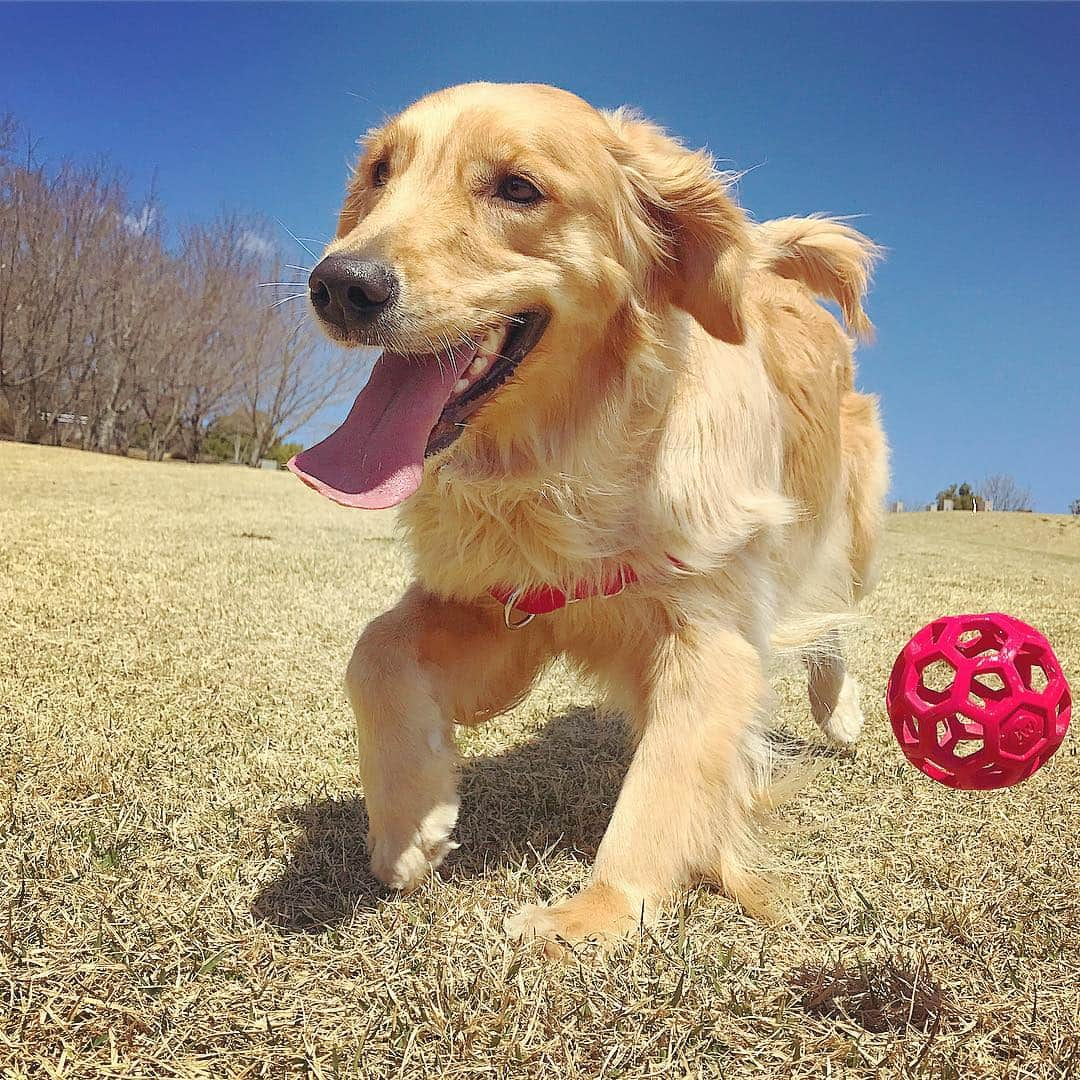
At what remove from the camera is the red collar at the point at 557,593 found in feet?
6.59

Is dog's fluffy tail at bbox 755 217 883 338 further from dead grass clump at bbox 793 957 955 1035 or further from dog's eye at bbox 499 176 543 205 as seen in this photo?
dead grass clump at bbox 793 957 955 1035

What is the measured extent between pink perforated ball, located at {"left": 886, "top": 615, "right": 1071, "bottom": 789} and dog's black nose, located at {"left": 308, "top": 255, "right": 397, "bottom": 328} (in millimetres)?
1266

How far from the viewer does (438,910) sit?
1.80 m

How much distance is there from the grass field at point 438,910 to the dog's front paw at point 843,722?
161mm

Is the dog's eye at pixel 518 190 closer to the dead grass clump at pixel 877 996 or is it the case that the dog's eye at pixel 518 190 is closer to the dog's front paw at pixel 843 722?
the dead grass clump at pixel 877 996

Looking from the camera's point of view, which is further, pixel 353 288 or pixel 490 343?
pixel 490 343

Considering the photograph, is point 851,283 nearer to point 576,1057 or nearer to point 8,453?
point 576,1057

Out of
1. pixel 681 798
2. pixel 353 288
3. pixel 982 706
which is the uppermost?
pixel 353 288

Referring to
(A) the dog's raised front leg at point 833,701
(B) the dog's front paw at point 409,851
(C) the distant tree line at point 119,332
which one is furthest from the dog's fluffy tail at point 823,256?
(C) the distant tree line at point 119,332

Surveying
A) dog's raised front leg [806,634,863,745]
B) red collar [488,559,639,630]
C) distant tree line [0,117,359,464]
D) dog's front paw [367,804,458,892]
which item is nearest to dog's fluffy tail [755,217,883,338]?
dog's raised front leg [806,634,863,745]

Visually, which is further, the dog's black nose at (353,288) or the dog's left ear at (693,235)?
the dog's left ear at (693,235)

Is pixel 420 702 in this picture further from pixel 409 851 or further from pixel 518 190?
pixel 518 190

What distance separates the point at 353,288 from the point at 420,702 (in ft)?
2.73

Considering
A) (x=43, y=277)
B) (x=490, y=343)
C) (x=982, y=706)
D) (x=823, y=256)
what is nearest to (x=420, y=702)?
(x=490, y=343)
